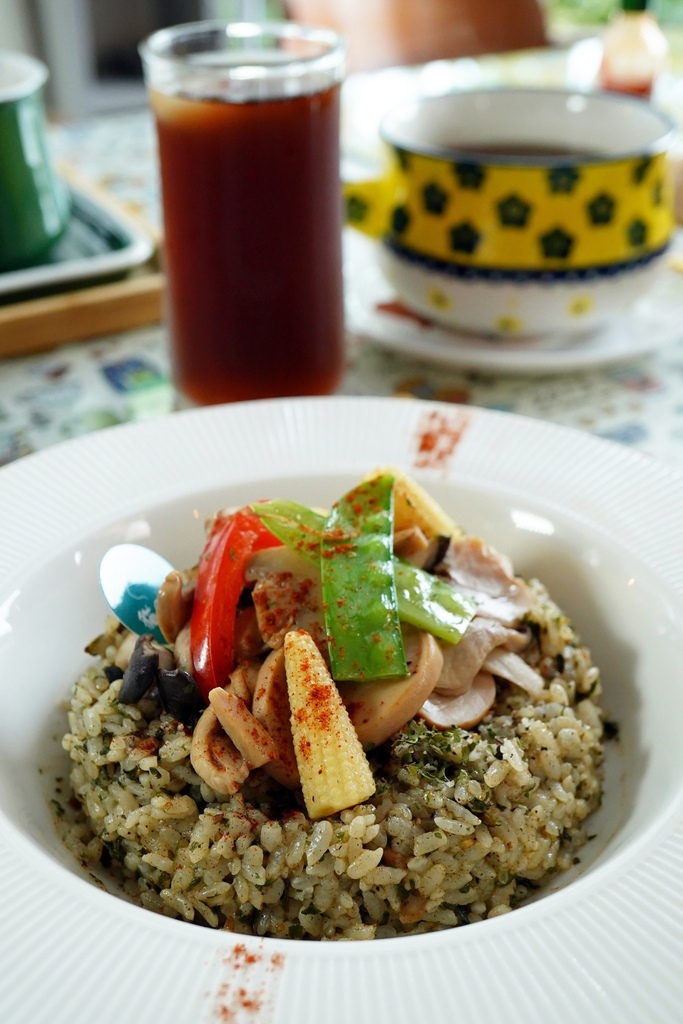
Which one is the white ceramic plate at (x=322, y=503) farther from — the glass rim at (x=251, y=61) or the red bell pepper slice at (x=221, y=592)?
the glass rim at (x=251, y=61)

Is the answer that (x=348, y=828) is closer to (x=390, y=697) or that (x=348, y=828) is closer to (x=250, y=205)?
(x=390, y=697)

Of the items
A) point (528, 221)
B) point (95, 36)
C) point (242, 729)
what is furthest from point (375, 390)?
point (95, 36)

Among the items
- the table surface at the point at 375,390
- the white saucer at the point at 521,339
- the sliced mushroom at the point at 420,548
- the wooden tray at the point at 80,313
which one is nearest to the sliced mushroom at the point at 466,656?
the sliced mushroom at the point at 420,548

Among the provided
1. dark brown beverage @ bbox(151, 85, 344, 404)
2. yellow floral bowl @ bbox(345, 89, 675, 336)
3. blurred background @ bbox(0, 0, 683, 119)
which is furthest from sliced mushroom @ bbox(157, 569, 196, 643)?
blurred background @ bbox(0, 0, 683, 119)

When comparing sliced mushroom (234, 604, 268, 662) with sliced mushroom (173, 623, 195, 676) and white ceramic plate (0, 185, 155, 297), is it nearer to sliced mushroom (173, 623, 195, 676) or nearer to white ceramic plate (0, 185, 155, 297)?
sliced mushroom (173, 623, 195, 676)

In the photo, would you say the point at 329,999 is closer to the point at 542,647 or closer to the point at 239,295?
the point at 542,647

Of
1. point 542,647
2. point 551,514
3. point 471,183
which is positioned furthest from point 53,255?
point 542,647

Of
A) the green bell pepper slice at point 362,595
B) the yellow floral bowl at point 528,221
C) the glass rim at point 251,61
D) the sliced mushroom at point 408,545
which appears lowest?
the sliced mushroom at point 408,545
